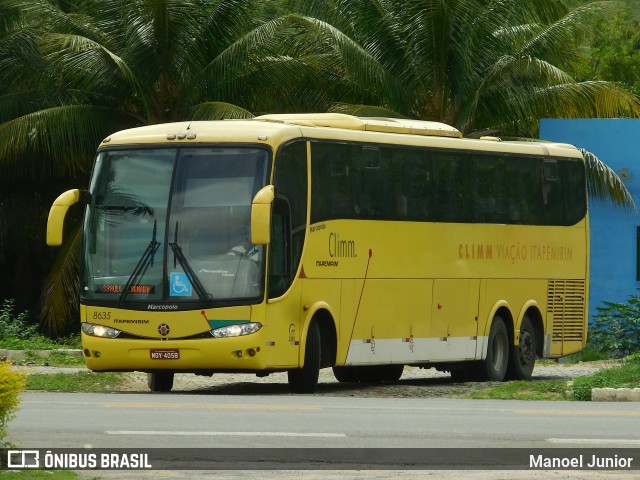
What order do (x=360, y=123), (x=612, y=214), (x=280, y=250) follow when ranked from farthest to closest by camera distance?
1. (x=612, y=214)
2. (x=360, y=123)
3. (x=280, y=250)

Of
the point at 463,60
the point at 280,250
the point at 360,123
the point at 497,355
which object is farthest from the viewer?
the point at 463,60

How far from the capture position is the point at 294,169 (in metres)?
19.0

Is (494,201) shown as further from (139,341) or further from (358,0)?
(358,0)

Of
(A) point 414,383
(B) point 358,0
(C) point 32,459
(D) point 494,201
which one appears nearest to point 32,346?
(A) point 414,383

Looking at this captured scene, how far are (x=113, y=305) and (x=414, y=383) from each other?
684cm

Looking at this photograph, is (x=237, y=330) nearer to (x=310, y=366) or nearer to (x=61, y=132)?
(x=310, y=366)

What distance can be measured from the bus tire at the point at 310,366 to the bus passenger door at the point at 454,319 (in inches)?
121

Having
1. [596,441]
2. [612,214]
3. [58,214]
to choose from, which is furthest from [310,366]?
[612,214]

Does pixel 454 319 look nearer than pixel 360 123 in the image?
No

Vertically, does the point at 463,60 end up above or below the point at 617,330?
above

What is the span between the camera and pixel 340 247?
19797 millimetres

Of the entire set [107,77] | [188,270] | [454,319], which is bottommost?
A: [454,319]

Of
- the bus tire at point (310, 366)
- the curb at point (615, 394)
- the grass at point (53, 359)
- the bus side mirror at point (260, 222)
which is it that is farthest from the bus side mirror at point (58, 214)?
the curb at point (615, 394)

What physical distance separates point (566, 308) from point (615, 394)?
680cm
